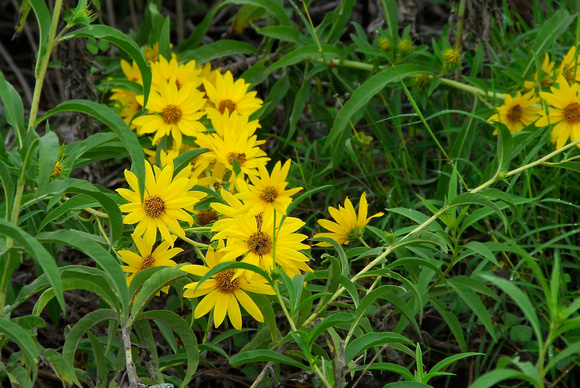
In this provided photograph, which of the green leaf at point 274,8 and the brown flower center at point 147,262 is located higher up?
the green leaf at point 274,8

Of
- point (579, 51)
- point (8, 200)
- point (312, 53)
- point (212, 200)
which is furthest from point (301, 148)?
point (8, 200)

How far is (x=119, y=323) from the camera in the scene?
43.9 inches

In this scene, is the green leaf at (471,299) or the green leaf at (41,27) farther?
the green leaf at (471,299)

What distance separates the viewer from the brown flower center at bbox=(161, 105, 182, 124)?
60.5 inches

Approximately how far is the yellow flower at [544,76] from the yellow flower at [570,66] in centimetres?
4

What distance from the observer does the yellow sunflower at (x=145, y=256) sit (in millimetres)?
1200

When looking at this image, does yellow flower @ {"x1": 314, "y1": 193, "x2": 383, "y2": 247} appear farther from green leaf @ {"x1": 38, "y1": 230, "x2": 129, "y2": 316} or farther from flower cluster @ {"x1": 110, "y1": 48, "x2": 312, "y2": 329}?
green leaf @ {"x1": 38, "y1": 230, "x2": 129, "y2": 316}

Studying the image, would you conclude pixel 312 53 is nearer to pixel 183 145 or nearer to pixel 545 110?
pixel 183 145

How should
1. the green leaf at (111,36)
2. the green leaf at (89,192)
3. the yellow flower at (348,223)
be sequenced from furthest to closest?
the yellow flower at (348,223)
the green leaf at (111,36)
the green leaf at (89,192)

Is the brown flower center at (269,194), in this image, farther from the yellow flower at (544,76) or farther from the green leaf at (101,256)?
the yellow flower at (544,76)

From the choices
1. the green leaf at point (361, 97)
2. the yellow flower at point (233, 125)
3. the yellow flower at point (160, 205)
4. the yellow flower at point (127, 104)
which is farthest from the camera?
the yellow flower at point (127, 104)

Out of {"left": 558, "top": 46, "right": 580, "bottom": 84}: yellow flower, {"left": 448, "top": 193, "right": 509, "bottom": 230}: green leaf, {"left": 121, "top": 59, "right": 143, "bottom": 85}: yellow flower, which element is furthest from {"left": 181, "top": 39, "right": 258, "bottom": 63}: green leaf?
{"left": 448, "top": 193, "right": 509, "bottom": 230}: green leaf

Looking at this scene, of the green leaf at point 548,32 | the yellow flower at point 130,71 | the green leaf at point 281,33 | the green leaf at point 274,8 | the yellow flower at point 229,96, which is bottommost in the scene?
the yellow flower at point 229,96

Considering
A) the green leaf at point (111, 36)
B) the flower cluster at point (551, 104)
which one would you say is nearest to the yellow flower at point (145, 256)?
the green leaf at point (111, 36)
